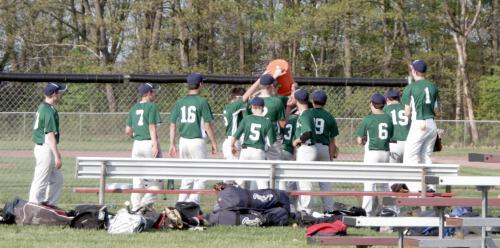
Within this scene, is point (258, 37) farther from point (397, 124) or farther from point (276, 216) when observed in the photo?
point (276, 216)

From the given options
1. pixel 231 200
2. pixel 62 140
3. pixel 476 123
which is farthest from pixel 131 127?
pixel 476 123

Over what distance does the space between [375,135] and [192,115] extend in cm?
263

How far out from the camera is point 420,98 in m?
13.5

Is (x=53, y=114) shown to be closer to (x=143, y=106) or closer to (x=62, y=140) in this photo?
(x=143, y=106)

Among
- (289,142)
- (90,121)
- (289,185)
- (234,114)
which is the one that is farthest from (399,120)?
(90,121)

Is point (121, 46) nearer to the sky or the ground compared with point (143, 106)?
nearer to the sky

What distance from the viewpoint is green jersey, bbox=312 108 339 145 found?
13.8 meters

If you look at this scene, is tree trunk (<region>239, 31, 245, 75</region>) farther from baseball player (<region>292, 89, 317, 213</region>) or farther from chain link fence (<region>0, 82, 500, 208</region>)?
baseball player (<region>292, 89, 317, 213</region>)

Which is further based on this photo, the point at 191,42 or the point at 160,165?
the point at 191,42

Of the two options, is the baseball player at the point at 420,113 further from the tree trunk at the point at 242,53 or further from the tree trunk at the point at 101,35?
the tree trunk at the point at 242,53

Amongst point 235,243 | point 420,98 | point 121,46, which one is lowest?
point 235,243

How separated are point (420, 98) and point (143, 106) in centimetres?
392

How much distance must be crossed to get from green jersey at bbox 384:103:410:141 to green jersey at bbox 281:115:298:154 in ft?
4.81

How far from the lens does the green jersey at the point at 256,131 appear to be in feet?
43.9
